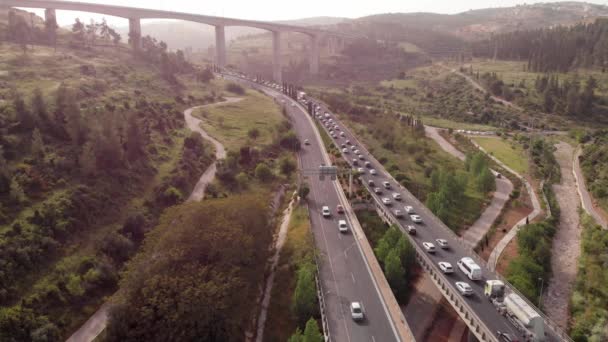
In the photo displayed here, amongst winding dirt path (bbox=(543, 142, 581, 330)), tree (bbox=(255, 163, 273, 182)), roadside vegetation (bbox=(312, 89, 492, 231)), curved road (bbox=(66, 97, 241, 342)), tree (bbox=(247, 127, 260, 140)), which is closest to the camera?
curved road (bbox=(66, 97, 241, 342))

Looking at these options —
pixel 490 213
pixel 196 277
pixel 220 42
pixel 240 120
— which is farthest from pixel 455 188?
pixel 220 42

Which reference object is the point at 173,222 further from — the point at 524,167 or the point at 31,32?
the point at 31,32

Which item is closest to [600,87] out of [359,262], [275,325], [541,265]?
[541,265]

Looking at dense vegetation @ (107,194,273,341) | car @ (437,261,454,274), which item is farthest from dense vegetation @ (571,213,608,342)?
dense vegetation @ (107,194,273,341)

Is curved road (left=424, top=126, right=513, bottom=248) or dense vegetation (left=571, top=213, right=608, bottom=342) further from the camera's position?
curved road (left=424, top=126, right=513, bottom=248)

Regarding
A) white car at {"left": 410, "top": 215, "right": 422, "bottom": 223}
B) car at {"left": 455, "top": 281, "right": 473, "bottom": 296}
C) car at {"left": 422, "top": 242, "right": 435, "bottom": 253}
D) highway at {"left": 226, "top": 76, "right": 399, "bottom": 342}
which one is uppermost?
white car at {"left": 410, "top": 215, "right": 422, "bottom": 223}

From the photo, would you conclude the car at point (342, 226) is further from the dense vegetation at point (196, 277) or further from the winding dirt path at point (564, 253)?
the winding dirt path at point (564, 253)

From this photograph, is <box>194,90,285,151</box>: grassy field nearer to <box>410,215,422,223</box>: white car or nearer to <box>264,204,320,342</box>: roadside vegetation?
<box>264,204,320,342</box>: roadside vegetation

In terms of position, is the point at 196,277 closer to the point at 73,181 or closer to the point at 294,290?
the point at 294,290
